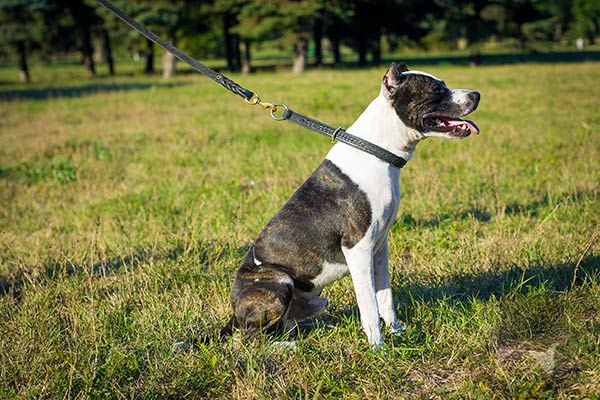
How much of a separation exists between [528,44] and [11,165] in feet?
122

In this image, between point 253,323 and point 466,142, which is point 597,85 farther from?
point 253,323

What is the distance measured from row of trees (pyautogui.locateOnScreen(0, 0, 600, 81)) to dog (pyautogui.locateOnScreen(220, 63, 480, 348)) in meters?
29.9

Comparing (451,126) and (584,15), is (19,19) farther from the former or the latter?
(584,15)

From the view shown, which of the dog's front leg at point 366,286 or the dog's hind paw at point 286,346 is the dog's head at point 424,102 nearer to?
the dog's front leg at point 366,286

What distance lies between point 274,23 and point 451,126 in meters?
31.2

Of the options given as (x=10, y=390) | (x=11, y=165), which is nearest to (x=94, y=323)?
(x=10, y=390)

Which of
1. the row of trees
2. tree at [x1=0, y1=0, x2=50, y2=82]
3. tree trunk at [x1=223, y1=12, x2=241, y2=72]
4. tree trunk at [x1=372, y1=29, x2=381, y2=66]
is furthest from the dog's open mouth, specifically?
tree trunk at [x1=223, y1=12, x2=241, y2=72]

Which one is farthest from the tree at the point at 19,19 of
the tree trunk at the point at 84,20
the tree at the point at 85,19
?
the tree trunk at the point at 84,20

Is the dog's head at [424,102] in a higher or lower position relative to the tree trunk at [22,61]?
lower

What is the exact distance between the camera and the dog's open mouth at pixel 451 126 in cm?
312

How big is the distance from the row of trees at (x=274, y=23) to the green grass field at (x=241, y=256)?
77.1 ft

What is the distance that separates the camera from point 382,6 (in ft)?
127

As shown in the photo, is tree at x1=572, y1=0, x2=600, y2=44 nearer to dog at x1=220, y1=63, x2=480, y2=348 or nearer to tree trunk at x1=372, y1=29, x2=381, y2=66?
tree trunk at x1=372, y1=29, x2=381, y2=66

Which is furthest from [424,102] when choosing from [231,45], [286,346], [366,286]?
[231,45]
